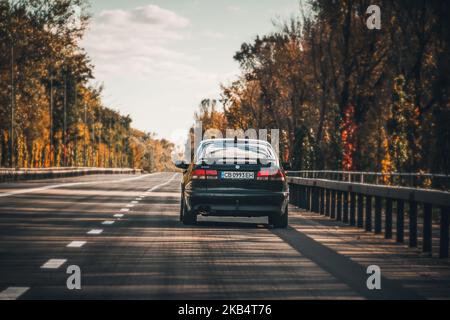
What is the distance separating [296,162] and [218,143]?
26655 mm

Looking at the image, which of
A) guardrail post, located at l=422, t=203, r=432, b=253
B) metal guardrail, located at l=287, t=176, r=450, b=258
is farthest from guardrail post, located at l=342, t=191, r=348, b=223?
guardrail post, located at l=422, t=203, r=432, b=253

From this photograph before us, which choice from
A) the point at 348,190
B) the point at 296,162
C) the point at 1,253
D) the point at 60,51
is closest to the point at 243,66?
the point at 60,51

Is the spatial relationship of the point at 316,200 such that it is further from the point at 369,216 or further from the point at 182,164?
the point at 182,164

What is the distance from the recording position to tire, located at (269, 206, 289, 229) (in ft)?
60.2

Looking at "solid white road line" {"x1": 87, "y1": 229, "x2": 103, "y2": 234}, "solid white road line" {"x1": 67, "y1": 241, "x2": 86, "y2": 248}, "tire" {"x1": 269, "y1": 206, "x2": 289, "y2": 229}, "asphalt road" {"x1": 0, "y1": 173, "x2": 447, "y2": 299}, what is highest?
"tire" {"x1": 269, "y1": 206, "x2": 289, "y2": 229}

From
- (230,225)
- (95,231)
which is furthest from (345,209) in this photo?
(95,231)

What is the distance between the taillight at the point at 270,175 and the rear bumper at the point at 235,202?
0.76 feet

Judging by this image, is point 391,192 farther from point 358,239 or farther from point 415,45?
point 415,45

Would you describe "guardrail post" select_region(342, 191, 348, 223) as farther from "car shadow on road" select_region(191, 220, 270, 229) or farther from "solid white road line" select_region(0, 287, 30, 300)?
"solid white road line" select_region(0, 287, 30, 300)

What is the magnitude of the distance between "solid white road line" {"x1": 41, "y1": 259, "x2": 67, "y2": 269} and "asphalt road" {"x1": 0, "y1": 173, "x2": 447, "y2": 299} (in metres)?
0.01

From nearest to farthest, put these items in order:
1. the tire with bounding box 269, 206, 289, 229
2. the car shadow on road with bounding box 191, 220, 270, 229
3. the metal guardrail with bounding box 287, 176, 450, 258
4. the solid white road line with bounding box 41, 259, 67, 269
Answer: the solid white road line with bounding box 41, 259, 67, 269
the metal guardrail with bounding box 287, 176, 450, 258
the tire with bounding box 269, 206, 289, 229
the car shadow on road with bounding box 191, 220, 270, 229

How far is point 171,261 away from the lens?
12.2m

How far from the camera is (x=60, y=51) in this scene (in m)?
72.4

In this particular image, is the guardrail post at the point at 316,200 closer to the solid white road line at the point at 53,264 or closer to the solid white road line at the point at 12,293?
the solid white road line at the point at 53,264
